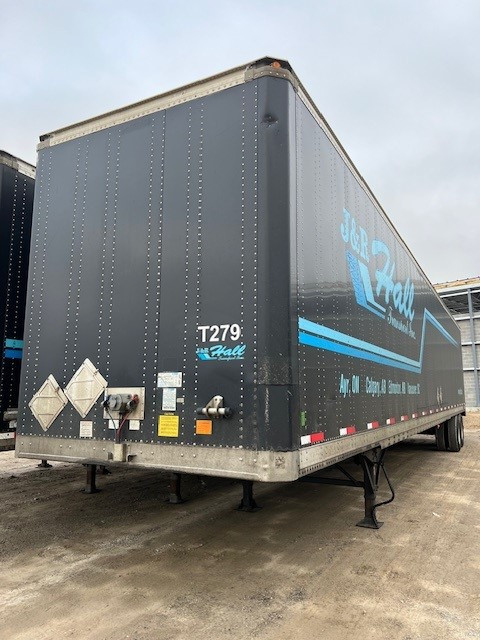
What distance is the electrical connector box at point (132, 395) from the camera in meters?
4.21

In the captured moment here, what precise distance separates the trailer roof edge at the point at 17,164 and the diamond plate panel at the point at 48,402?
2603 mm

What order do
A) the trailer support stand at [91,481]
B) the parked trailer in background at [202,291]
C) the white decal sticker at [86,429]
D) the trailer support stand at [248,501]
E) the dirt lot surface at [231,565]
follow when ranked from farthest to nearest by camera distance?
the trailer support stand at [91,481] < the trailer support stand at [248,501] < the white decal sticker at [86,429] < the parked trailer in background at [202,291] < the dirt lot surface at [231,565]

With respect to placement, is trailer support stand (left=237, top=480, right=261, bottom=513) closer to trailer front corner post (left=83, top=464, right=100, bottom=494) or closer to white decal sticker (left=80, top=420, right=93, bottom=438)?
trailer front corner post (left=83, top=464, right=100, bottom=494)

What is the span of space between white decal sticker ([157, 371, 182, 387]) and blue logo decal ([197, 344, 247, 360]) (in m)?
0.26

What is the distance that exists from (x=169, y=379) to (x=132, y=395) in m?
0.40

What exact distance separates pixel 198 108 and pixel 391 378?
14.0 ft

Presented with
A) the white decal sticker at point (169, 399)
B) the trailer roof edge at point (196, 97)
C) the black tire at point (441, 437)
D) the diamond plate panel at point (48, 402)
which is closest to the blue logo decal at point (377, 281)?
the trailer roof edge at point (196, 97)

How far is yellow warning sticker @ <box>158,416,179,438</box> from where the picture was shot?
157 inches

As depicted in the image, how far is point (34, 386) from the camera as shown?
485cm

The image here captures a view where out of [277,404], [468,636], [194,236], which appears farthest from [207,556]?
[194,236]

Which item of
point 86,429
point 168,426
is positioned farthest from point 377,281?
point 86,429

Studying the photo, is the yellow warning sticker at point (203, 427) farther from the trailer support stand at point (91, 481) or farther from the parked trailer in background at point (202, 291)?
the trailer support stand at point (91, 481)

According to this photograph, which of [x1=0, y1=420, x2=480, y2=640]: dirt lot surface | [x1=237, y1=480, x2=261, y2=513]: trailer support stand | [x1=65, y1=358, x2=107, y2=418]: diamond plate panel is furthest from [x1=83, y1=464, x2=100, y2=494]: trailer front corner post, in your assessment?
[x1=65, y1=358, x2=107, y2=418]: diamond plate panel

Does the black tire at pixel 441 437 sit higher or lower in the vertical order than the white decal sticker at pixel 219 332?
lower
